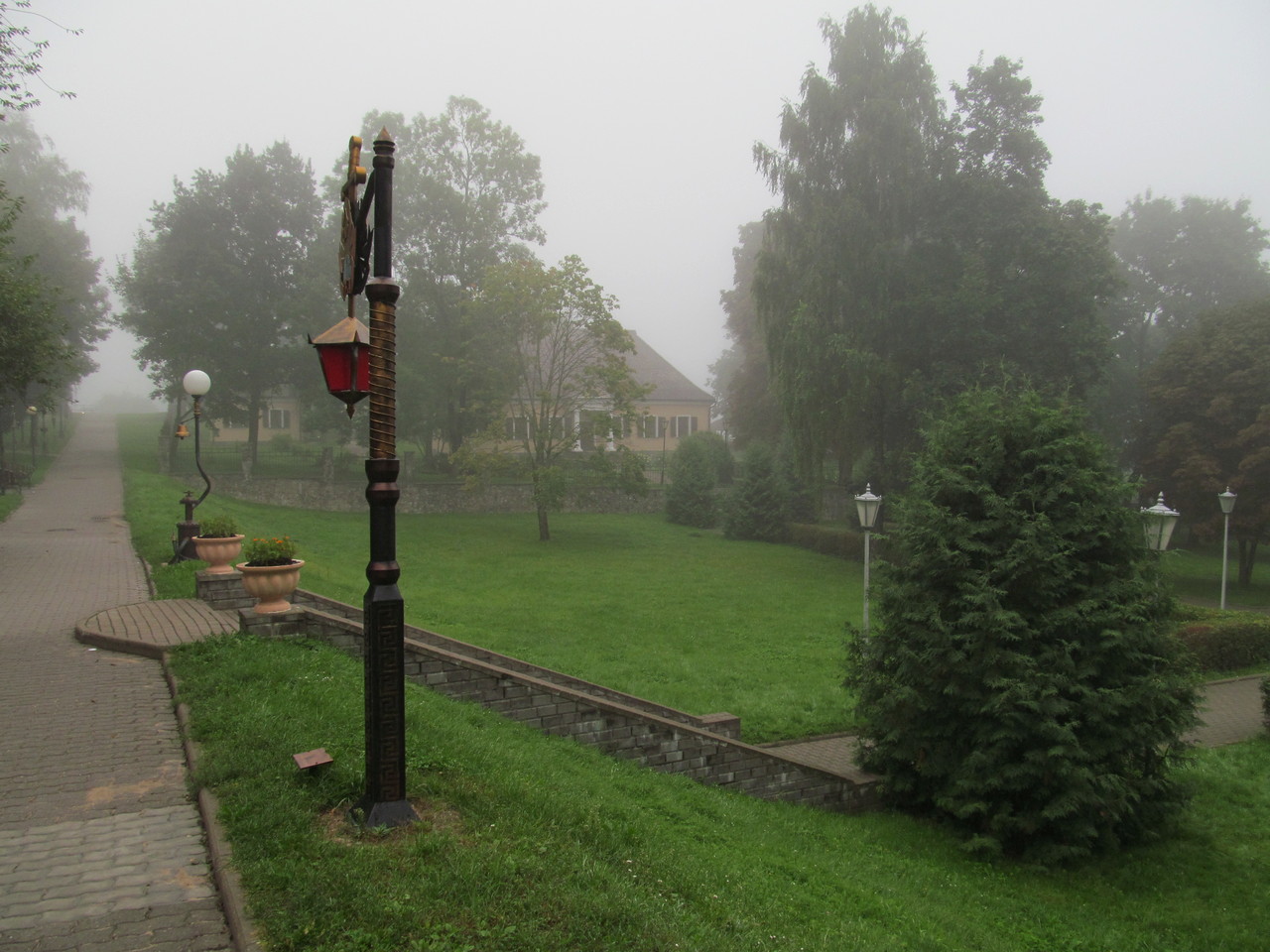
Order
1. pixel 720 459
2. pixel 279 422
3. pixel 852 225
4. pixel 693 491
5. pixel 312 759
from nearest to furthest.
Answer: pixel 312 759
pixel 852 225
pixel 693 491
pixel 720 459
pixel 279 422

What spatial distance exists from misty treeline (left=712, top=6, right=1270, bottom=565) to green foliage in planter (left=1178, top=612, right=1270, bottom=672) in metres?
10.4

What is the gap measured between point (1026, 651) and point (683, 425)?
155ft

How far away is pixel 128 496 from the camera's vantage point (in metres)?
28.5

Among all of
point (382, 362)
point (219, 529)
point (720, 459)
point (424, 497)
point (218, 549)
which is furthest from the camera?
point (720, 459)

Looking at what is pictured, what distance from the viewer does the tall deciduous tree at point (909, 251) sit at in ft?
93.2

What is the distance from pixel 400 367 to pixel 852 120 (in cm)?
2100

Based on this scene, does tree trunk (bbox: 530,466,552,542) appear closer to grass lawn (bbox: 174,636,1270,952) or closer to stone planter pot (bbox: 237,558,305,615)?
stone planter pot (bbox: 237,558,305,615)

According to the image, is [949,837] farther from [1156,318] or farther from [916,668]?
[1156,318]

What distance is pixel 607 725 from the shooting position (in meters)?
9.28

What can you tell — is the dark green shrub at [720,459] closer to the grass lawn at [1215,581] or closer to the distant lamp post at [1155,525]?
the grass lawn at [1215,581]

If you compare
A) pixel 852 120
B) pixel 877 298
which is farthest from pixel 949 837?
pixel 852 120

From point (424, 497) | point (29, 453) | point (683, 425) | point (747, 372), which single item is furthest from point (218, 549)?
point (683, 425)

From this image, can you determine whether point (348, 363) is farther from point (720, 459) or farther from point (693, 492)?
point (720, 459)

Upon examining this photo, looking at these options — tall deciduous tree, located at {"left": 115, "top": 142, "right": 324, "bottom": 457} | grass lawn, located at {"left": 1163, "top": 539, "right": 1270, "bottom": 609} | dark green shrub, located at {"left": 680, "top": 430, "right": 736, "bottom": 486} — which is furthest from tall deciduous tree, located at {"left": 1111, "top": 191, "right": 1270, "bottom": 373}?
tall deciduous tree, located at {"left": 115, "top": 142, "right": 324, "bottom": 457}
